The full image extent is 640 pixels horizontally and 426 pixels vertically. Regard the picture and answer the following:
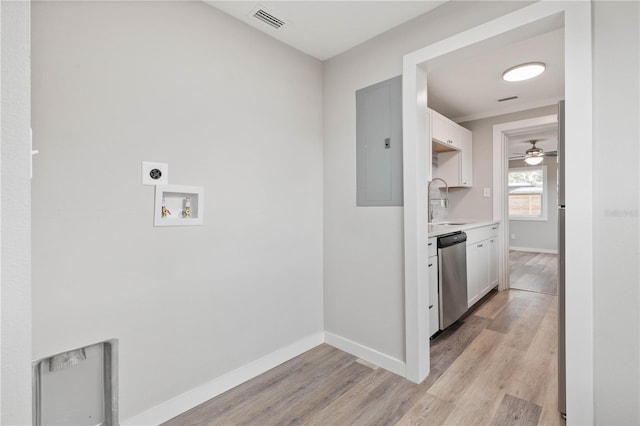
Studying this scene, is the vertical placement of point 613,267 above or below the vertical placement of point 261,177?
below

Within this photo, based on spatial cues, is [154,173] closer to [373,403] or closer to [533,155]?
[373,403]

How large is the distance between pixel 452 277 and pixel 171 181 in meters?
2.43

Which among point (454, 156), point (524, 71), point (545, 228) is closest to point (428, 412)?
point (524, 71)

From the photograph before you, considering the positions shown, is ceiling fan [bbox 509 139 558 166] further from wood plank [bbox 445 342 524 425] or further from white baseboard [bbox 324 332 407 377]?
white baseboard [bbox 324 332 407 377]

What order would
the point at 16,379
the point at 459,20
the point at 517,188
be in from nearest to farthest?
1. the point at 16,379
2. the point at 459,20
3. the point at 517,188

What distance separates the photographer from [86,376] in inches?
56.5

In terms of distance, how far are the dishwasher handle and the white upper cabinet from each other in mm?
930

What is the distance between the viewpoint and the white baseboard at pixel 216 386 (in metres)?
1.61

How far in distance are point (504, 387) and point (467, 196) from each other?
287cm

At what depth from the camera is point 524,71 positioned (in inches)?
109

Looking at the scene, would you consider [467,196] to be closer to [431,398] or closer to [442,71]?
[442,71]

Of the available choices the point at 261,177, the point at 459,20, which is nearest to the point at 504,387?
the point at 261,177

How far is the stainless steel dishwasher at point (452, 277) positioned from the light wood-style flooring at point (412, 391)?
0.25 m

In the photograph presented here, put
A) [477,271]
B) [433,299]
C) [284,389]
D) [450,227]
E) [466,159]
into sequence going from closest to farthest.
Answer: [284,389] → [433,299] → [450,227] → [477,271] → [466,159]
